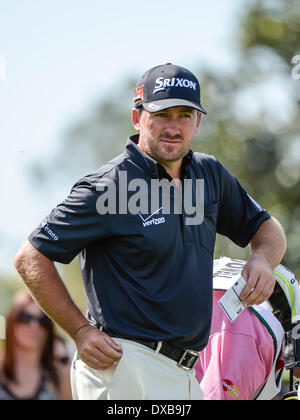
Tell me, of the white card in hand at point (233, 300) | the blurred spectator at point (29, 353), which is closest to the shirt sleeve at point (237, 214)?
the white card in hand at point (233, 300)

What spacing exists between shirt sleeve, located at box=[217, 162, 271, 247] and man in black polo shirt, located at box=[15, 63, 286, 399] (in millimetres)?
263

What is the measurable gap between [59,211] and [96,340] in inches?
23.0

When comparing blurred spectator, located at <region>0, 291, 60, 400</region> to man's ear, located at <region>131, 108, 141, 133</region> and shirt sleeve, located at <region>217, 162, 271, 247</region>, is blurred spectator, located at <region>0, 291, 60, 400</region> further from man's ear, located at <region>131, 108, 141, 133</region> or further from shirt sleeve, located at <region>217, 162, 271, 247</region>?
man's ear, located at <region>131, 108, 141, 133</region>

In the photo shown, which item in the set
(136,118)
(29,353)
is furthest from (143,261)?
(29,353)

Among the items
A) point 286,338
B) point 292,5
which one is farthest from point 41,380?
point 292,5

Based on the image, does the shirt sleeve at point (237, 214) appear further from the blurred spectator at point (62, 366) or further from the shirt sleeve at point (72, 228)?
the blurred spectator at point (62, 366)

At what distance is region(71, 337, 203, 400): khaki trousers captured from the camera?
3.45 m

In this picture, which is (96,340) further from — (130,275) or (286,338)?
(286,338)

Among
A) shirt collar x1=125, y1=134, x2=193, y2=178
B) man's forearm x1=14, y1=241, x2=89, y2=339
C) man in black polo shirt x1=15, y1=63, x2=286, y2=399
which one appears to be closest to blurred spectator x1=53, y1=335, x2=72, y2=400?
man in black polo shirt x1=15, y1=63, x2=286, y2=399

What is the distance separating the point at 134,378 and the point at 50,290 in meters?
0.56

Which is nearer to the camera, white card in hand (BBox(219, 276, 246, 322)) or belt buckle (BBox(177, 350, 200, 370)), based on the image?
belt buckle (BBox(177, 350, 200, 370))

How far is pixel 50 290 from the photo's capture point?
335 centimetres

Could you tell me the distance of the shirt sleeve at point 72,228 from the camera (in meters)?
3.36

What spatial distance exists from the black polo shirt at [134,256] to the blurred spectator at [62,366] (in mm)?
2571
